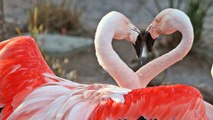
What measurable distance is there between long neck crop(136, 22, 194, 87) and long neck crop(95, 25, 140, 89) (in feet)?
0.37

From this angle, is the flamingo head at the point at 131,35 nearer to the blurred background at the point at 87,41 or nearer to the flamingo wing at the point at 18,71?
the flamingo wing at the point at 18,71

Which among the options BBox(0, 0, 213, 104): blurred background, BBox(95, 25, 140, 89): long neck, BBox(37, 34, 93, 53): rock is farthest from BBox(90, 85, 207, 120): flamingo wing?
BBox(37, 34, 93, 53): rock

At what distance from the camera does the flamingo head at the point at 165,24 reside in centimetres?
400

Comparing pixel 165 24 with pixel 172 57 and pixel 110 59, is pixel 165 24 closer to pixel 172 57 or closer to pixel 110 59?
pixel 172 57

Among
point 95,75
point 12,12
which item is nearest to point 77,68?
point 95,75

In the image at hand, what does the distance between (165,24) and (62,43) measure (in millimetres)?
3816

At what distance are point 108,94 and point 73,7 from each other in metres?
6.02

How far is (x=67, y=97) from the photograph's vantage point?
339cm

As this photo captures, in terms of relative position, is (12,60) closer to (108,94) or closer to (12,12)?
(108,94)

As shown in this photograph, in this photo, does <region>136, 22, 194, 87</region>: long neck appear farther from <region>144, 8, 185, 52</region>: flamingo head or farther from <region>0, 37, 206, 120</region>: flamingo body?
<region>0, 37, 206, 120</region>: flamingo body

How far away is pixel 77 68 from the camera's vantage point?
24.3ft

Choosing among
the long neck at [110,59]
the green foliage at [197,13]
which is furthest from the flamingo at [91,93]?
the green foliage at [197,13]

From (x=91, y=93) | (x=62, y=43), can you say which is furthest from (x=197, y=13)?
(x=91, y=93)

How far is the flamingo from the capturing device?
3.16m
